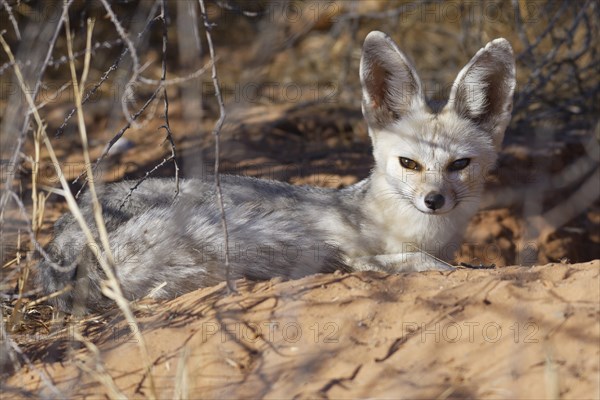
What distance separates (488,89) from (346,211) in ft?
2.99

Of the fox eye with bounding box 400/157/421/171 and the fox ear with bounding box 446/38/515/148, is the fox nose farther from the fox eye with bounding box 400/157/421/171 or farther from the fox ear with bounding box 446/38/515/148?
the fox ear with bounding box 446/38/515/148

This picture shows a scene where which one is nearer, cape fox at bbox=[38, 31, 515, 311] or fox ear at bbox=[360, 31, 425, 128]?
cape fox at bbox=[38, 31, 515, 311]

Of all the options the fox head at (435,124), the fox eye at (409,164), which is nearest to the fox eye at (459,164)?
the fox head at (435,124)

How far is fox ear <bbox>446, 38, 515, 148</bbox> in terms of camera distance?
3561mm

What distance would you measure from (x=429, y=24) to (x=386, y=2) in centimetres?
56

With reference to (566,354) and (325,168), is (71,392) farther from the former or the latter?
(325,168)

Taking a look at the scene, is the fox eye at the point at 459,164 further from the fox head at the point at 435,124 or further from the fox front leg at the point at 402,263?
the fox front leg at the point at 402,263

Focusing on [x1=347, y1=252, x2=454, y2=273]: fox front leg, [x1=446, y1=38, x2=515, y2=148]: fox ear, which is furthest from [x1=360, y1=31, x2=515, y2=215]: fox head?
[x1=347, y1=252, x2=454, y2=273]: fox front leg

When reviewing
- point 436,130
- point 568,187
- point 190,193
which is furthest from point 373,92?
point 568,187

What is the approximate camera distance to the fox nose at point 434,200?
3369mm

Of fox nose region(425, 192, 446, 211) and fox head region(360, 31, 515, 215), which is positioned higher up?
fox head region(360, 31, 515, 215)

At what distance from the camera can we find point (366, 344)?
2514 mm

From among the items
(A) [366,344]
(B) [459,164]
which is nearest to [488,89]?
(B) [459,164]

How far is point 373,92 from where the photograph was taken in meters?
3.78
